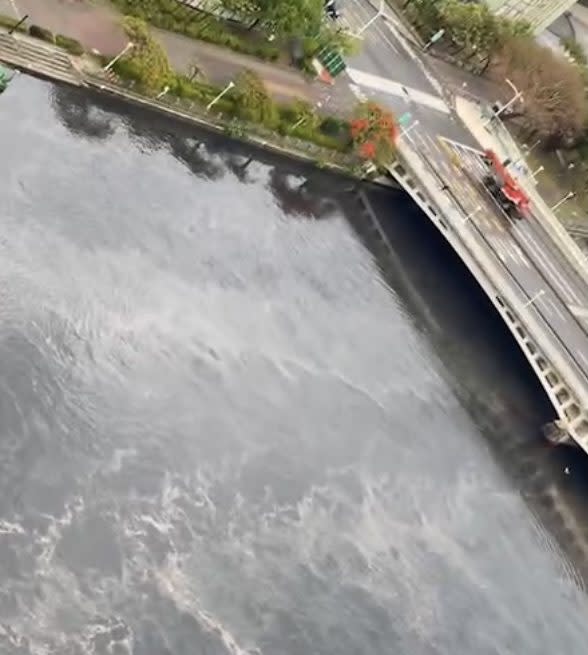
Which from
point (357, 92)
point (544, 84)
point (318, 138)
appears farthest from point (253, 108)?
point (544, 84)

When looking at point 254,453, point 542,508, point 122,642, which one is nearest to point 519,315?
point 542,508

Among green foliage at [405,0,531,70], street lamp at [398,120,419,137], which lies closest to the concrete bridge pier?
street lamp at [398,120,419,137]

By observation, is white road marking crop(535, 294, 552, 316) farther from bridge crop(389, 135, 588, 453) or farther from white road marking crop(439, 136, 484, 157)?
white road marking crop(439, 136, 484, 157)

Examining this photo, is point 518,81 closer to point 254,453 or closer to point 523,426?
point 523,426

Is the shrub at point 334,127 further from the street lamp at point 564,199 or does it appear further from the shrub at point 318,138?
the street lamp at point 564,199

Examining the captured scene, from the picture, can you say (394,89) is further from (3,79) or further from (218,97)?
(3,79)

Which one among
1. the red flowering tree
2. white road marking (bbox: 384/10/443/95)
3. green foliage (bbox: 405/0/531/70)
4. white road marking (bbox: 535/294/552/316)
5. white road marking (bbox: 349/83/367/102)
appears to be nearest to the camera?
the red flowering tree
